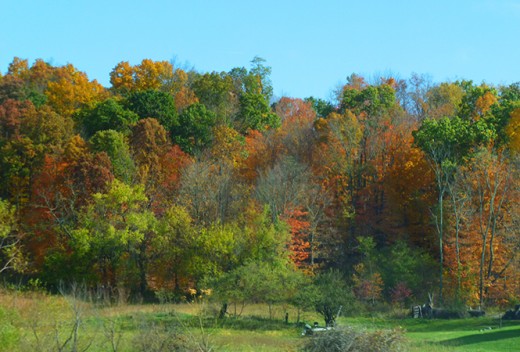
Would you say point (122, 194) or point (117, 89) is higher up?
point (117, 89)

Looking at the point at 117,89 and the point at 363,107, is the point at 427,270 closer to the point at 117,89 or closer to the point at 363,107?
the point at 363,107

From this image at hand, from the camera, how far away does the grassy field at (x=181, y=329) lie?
21516 millimetres

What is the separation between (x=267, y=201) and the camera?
48.5 metres

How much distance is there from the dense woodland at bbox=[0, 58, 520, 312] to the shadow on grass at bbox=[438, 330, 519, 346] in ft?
27.7

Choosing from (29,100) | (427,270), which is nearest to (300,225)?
(427,270)

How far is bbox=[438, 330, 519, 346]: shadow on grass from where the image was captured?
2955 cm

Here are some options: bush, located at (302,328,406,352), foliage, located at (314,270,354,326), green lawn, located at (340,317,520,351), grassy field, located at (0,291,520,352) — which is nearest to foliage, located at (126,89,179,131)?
grassy field, located at (0,291,520,352)

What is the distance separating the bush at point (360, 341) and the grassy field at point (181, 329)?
2.66ft

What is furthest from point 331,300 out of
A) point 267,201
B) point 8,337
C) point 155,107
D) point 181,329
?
point 155,107

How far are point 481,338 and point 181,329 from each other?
14.4 metres

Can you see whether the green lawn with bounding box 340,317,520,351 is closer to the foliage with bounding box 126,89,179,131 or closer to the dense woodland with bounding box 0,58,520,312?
the dense woodland with bounding box 0,58,520,312

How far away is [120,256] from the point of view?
1907 inches

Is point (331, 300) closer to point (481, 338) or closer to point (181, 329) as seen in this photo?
point (481, 338)

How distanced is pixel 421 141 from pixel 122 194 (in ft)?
63.0
